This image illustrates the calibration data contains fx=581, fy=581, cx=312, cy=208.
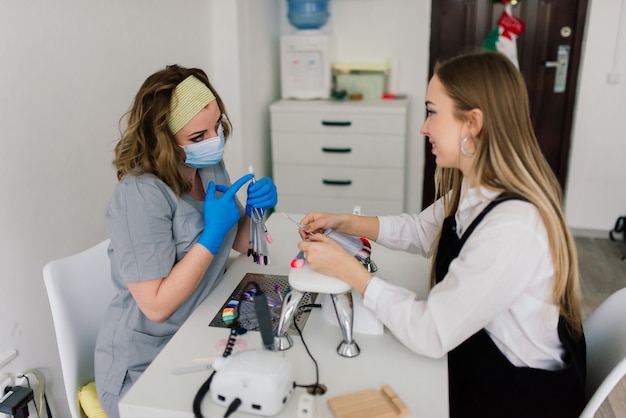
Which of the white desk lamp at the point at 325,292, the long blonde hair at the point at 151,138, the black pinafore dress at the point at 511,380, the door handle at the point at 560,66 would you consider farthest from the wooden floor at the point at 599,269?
the long blonde hair at the point at 151,138

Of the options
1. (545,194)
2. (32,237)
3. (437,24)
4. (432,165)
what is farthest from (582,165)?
(32,237)

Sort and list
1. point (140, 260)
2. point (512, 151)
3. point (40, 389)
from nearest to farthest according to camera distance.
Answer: point (512, 151), point (140, 260), point (40, 389)

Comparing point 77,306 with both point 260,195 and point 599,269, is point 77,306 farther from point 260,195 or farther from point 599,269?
point 599,269

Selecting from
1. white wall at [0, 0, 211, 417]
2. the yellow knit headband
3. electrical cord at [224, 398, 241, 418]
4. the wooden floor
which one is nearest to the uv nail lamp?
electrical cord at [224, 398, 241, 418]

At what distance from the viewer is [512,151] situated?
1162 mm

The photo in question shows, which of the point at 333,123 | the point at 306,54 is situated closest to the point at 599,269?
the point at 333,123

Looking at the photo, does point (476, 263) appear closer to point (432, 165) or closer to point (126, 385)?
point (126, 385)

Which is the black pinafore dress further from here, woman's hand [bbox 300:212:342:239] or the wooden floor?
the wooden floor

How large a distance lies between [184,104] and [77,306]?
0.58 meters

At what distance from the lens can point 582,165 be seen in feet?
12.1

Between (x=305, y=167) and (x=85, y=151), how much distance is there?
166cm

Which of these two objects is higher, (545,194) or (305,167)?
(545,194)

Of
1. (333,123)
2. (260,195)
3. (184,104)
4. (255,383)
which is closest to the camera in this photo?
(255,383)

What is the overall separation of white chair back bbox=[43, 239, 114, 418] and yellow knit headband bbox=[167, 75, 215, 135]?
1.35 feet
